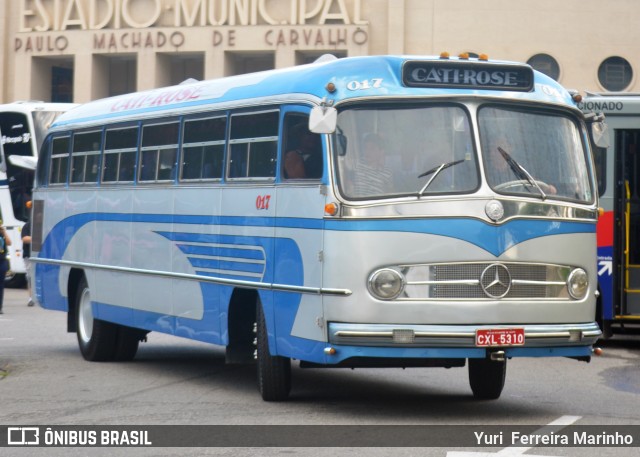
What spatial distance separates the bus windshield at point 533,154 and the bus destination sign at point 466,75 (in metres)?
0.21

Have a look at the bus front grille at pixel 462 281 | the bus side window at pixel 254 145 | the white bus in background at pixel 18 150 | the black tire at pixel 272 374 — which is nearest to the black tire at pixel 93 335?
the bus side window at pixel 254 145

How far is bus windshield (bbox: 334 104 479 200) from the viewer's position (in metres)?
10.6

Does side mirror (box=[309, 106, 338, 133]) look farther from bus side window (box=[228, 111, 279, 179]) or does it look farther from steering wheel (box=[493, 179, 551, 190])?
steering wheel (box=[493, 179, 551, 190])

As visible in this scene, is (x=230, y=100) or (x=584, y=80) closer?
(x=230, y=100)

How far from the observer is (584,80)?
159 feet

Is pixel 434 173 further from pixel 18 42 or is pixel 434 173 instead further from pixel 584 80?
pixel 18 42

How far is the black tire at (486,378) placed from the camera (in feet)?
39.6

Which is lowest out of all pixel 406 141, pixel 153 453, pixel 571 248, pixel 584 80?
pixel 153 453

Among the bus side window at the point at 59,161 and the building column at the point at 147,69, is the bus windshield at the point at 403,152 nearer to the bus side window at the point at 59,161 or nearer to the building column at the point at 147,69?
the bus side window at the point at 59,161

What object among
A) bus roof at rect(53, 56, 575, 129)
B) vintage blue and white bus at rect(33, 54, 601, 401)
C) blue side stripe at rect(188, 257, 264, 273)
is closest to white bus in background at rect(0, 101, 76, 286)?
blue side stripe at rect(188, 257, 264, 273)

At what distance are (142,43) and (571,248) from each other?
42.7 meters

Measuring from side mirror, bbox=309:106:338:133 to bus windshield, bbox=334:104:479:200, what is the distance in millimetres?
209

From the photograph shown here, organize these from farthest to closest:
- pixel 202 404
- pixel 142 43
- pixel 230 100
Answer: pixel 142 43 → pixel 230 100 → pixel 202 404

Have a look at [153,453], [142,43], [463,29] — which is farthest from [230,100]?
[142,43]
